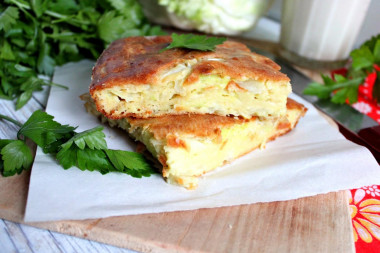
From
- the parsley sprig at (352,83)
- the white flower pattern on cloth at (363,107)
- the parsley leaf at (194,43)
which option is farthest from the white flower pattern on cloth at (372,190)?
the parsley leaf at (194,43)

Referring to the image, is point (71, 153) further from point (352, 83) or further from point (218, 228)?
point (352, 83)

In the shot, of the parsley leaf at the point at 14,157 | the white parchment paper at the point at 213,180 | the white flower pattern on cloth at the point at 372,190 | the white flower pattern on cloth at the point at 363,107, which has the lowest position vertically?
the white flower pattern on cloth at the point at 363,107

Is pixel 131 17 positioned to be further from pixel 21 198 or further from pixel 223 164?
pixel 21 198

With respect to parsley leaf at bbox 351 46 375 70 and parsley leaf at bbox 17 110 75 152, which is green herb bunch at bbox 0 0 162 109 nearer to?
parsley leaf at bbox 17 110 75 152

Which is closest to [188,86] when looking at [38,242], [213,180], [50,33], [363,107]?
[213,180]

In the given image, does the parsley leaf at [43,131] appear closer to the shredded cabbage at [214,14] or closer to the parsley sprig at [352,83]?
the parsley sprig at [352,83]

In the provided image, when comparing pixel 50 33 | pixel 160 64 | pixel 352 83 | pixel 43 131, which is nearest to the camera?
pixel 43 131

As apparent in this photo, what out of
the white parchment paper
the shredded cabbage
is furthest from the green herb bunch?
the shredded cabbage
